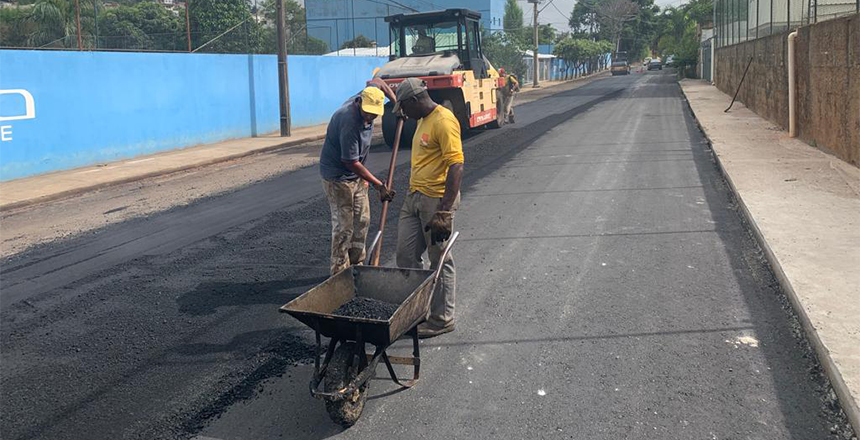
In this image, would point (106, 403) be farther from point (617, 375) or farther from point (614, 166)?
point (614, 166)

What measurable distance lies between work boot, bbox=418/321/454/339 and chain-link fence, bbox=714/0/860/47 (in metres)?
10.3

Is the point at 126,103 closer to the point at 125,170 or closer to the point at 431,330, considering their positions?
the point at 125,170

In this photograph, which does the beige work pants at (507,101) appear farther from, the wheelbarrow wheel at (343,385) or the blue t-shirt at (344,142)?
the wheelbarrow wheel at (343,385)

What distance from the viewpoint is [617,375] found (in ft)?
15.8

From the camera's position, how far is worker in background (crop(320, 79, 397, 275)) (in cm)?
580

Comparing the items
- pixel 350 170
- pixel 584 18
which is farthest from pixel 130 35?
pixel 584 18

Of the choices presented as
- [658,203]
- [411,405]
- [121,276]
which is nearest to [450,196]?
[411,405]

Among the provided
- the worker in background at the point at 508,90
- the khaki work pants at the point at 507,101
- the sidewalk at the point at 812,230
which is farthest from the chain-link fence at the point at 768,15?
the khaki work pants at the point at 507,101

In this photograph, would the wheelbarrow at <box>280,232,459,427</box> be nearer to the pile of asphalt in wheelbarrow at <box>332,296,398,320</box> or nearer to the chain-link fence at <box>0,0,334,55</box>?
the pile of asphalt in wheelbarrow at <box>332,296,398,320</box>

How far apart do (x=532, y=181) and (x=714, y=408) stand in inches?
314

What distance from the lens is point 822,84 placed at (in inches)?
564

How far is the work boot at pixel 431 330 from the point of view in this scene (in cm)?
554

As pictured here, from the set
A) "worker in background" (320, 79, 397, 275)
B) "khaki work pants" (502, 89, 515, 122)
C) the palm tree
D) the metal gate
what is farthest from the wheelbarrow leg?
the metal gate

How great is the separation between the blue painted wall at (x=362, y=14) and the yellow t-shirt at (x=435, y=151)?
27.1 meters
